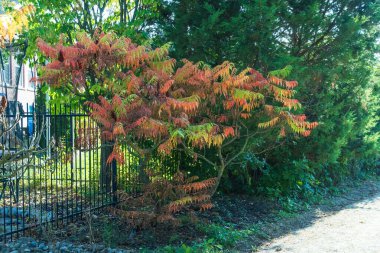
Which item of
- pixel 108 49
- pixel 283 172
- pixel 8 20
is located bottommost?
pixel 283 172

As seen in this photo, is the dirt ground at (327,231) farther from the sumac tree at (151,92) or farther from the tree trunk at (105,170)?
the tree trunk at (105,170)

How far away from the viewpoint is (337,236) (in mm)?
7629

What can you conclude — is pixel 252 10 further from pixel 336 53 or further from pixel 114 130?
pixel 114 130

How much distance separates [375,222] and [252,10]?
16.3 feet

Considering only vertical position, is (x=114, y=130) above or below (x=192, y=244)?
above

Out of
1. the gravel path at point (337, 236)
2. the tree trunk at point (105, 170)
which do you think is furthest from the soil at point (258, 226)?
the tree trunk at point (105, 170)

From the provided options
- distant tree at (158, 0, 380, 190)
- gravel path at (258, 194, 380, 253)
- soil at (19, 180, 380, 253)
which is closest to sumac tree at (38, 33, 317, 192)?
soil at (19, 180, 380, 253)

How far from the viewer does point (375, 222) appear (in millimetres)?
8812

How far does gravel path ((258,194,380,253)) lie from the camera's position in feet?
22.3

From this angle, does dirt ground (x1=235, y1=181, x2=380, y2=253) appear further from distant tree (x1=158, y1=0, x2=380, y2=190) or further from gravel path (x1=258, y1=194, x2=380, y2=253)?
distant tree (x1=158, y1=0, x2=380, y2=190)

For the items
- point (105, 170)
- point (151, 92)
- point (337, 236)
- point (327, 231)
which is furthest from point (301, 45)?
point (105, 170)

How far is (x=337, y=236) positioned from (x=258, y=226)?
4.68ft

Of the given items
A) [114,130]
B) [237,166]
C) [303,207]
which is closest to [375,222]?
[303,207]

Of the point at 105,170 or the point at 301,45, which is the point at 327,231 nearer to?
the point at 301,45
